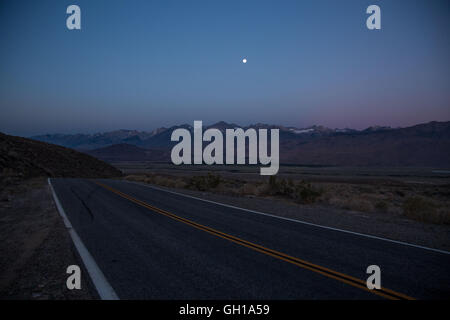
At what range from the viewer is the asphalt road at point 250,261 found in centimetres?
456

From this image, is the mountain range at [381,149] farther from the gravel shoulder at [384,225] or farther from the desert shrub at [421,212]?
the gravel shoulder at [384,225]

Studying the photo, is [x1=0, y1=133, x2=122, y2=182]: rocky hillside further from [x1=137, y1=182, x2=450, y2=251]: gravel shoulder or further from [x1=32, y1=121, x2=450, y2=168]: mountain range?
[x1=32, y1=121, x2=450, y2=168]: mountain range

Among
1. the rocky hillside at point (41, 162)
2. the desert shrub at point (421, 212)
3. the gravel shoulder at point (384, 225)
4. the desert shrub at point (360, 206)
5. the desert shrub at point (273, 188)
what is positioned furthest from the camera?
the rocky hillside at point (41, 162)

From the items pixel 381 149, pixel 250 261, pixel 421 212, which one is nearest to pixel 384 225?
pixel 421 212

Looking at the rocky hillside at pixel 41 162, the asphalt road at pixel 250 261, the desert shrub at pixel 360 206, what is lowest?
the desert shrub at pixel 360 206

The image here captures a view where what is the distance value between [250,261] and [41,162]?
43.2 meters

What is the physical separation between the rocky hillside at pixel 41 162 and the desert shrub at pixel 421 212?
1125 inches

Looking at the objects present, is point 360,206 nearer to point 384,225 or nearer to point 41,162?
point 384,225

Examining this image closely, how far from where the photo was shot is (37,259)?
6.31 meters

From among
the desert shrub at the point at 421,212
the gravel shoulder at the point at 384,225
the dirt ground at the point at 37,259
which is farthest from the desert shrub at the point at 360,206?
the dirt ground at the point at 37,259

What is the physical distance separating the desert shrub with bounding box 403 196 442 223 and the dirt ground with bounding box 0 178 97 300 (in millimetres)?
11032

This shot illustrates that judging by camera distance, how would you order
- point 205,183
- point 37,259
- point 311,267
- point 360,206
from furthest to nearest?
point 205,183, point 360,206, point 37,259, point 311,267
